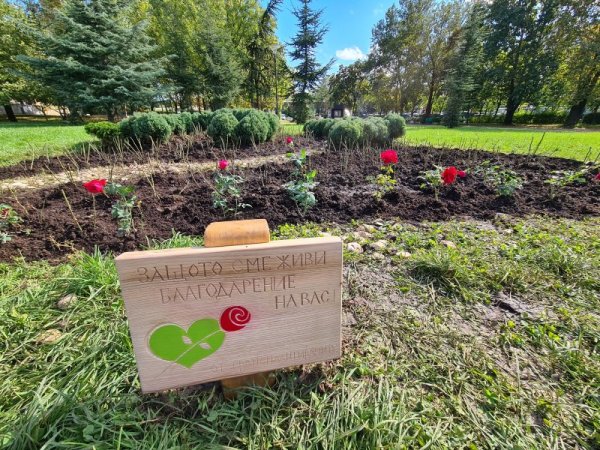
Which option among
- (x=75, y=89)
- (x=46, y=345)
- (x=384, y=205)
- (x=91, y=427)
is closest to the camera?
(x=91, y=427)

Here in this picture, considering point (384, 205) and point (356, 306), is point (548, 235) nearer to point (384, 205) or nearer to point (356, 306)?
point (384, 205)

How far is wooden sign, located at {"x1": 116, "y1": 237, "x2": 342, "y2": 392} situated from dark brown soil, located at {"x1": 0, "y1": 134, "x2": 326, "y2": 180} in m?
4.26

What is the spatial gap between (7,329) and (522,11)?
30.8 m

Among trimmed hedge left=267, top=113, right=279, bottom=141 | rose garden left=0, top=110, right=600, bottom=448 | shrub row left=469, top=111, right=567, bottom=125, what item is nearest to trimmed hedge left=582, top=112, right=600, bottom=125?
shrub row left=469, top=111, right=567, bottom=125

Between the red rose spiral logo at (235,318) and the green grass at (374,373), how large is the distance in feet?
1.29

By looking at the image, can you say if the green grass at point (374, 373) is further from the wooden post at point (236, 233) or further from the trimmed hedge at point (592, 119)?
the trimmed hedge at point (592, 119)

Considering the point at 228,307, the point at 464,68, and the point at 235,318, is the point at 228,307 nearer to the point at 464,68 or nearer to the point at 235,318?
the point at 235,318

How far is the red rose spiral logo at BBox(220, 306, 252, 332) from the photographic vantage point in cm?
98

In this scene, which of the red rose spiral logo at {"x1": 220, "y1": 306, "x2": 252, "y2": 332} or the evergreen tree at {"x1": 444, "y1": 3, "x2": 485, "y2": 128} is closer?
the red rose spiral logo at {"x1": 220, "y1": 306, "x2": 252, "y2": 332}

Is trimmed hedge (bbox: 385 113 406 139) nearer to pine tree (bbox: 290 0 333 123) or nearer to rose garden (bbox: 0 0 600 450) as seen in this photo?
rose garden (bbox: 0 0 600 450)

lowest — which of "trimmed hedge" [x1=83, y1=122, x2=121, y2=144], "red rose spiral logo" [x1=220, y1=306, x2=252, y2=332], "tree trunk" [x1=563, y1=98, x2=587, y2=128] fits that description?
"red rose spiral logo" [x1=220, y1=306, x2=252, y2=332]

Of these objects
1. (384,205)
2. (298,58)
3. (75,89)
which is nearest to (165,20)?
(298,58)

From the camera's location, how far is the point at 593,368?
1.26 m

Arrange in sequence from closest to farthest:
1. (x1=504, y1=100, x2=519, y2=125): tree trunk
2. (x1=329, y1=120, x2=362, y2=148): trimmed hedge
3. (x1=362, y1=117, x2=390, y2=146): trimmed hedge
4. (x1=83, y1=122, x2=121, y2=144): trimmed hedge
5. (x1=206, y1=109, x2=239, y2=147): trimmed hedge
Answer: (x1=83, y1=122, x2=121, y2=144): trimmed hedge < (x1=329, y1=120, x2=362, y2=148): trimmed hedge < (x1=362, y1=117, x2=390, y2=146): trimmed hedge < (x1=206, y1=109, x2=239, y2=147): trimmed hedge < (x1=504, y1=100, x2=519, y2=125): tree trunk
